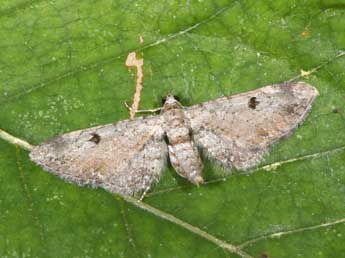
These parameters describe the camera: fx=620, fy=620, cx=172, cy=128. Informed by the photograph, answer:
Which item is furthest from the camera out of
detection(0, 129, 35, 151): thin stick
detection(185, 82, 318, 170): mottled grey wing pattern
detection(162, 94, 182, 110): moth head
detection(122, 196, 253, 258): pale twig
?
detection(162, 94, 182, 110): moth head

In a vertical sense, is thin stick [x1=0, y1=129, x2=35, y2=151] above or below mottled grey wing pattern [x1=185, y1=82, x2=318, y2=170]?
above

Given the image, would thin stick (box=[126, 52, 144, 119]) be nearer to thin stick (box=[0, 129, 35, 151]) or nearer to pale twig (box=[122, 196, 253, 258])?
pale twig (box=[122, 196, 253, 258])

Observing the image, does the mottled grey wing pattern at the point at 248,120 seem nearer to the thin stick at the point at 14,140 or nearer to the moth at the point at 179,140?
the moth at the point at 179,140

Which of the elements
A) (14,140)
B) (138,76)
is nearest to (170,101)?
(138,76)

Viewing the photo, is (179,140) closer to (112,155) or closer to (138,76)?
(112,155)

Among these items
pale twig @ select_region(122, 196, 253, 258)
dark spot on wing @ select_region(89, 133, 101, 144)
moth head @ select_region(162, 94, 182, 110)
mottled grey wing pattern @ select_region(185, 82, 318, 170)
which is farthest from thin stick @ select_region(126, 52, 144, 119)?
pale twig @ select_region(122, 196, 253, 258)

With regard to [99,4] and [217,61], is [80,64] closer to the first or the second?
[99,4]

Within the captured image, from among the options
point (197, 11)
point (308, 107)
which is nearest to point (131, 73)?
point (197, 11)
